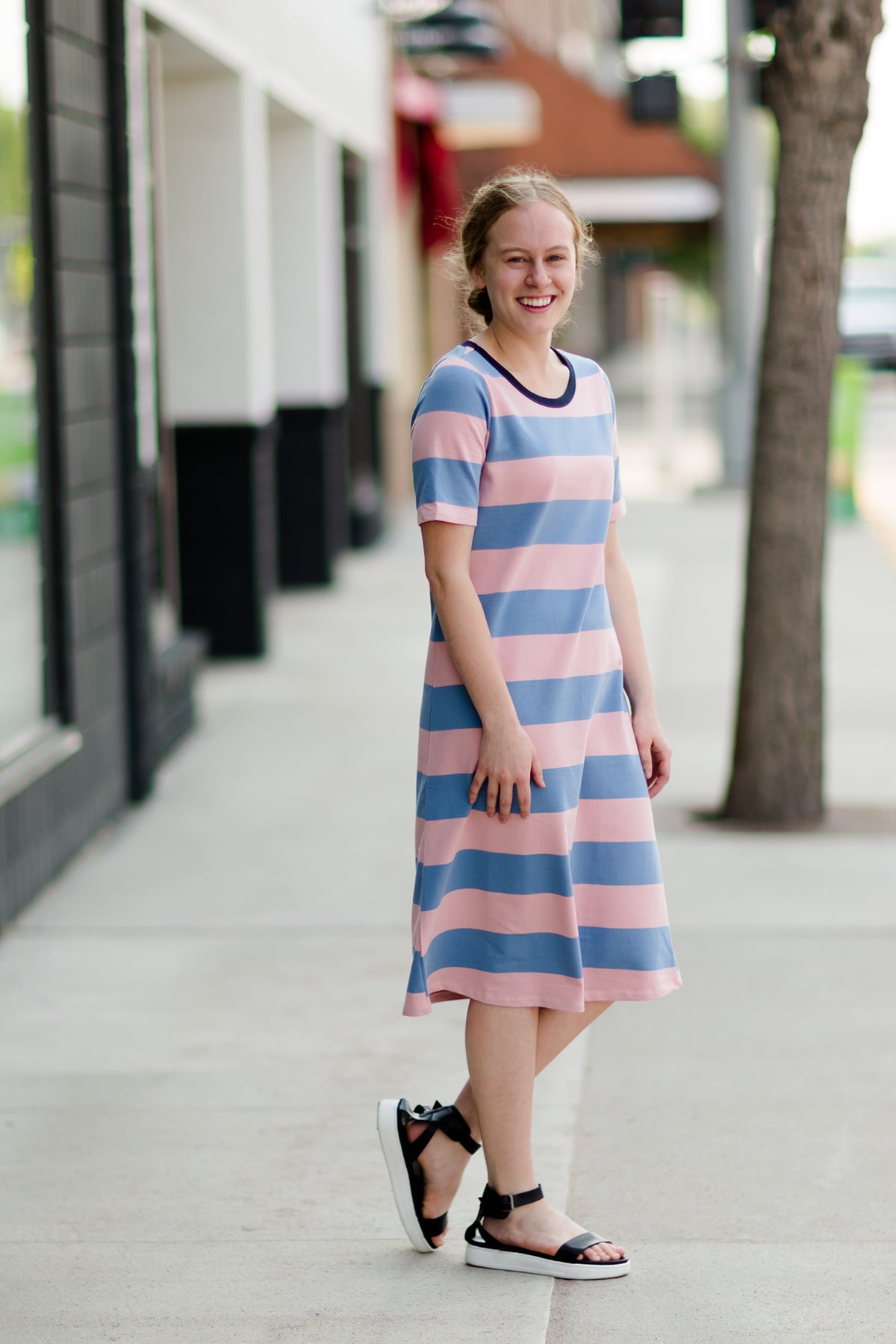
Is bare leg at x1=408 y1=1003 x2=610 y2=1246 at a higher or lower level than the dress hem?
lower

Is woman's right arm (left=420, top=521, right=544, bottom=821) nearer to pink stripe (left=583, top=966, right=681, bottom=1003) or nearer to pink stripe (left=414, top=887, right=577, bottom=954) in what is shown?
pink stripe (left=414, top=887, right=577, bottom=954)

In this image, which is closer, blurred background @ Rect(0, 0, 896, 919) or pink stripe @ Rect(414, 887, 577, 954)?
pink stripe @ Rect(414, 887, 577, 954)

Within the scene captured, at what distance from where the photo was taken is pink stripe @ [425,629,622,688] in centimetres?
323

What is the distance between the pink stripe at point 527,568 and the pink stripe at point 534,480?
0.08 metres

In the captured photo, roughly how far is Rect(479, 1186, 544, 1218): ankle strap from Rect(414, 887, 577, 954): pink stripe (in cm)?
46

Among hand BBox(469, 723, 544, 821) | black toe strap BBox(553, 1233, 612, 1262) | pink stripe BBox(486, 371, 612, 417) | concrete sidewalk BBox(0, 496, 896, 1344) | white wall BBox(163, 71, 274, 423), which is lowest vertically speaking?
concrete sidewalk BBox(0, 496, 896, 1344)

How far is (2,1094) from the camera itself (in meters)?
4.34

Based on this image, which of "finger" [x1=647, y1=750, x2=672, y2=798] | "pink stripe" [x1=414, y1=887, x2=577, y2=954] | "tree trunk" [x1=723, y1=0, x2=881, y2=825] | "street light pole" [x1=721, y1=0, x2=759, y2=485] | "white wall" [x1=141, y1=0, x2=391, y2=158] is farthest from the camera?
"street light pole" [x1=721, y1=0, x2=759, y2=485]

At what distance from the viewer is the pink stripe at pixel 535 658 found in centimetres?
323

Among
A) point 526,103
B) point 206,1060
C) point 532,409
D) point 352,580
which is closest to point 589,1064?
point 206,1060

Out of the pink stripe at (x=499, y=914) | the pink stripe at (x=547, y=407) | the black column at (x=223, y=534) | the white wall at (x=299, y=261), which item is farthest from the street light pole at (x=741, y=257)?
the pink stripe at (x=499, y=914)

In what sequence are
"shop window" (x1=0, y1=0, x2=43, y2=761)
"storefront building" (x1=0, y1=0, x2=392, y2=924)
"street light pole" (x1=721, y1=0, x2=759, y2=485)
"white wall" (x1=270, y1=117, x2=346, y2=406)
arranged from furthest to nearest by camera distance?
"street light pole" (x1=721, y1=0, x2=759, y2=485) → "white wall" (x1=270, y1=117, x2=346, y2=406) → "storefront building" (x1=0, y1=0, x2=392, y2=924) → "shop window" (x1=0, y1=0, x2=43, y2=761)

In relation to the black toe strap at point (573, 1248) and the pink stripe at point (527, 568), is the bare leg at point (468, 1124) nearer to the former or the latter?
the black toe strap at point (573, 1248)

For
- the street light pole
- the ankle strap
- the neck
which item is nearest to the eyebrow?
the neck
